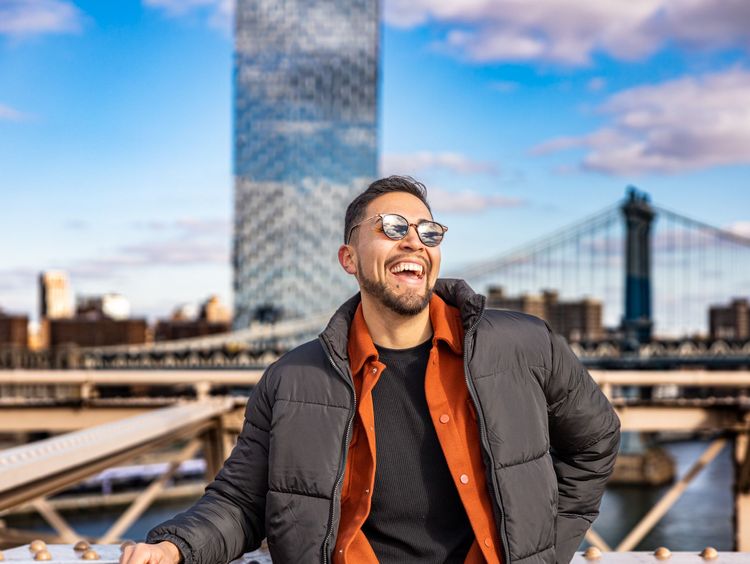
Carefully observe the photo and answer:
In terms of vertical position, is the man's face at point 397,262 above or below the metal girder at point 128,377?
above

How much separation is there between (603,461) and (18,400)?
512cm

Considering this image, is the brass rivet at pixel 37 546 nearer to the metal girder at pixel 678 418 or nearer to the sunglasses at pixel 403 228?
the sunglasses at pixel 403 228

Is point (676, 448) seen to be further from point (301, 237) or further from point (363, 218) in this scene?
point (363, 218)

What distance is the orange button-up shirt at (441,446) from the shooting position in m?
1.93

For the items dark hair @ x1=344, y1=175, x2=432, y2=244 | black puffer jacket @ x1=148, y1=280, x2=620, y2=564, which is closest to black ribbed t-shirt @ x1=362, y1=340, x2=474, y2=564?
black puffer jacket @ x1=148, y1=280, x2=620, y2=564

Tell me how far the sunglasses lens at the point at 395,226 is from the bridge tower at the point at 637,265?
4040 centimetres

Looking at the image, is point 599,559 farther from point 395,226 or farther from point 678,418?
point 678,418

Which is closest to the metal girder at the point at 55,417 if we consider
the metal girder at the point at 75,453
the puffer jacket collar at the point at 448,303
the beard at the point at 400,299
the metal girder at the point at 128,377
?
the metal girder at the point at 128,377

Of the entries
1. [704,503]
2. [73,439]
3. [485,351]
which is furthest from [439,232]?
[704,503]

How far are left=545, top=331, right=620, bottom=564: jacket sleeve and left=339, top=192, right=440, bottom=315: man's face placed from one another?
33 centimetres

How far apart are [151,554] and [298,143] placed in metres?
89.5

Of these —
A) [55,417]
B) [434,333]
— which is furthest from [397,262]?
[55,417]

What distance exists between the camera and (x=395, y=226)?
6.97ft

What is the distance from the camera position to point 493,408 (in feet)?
6.33
